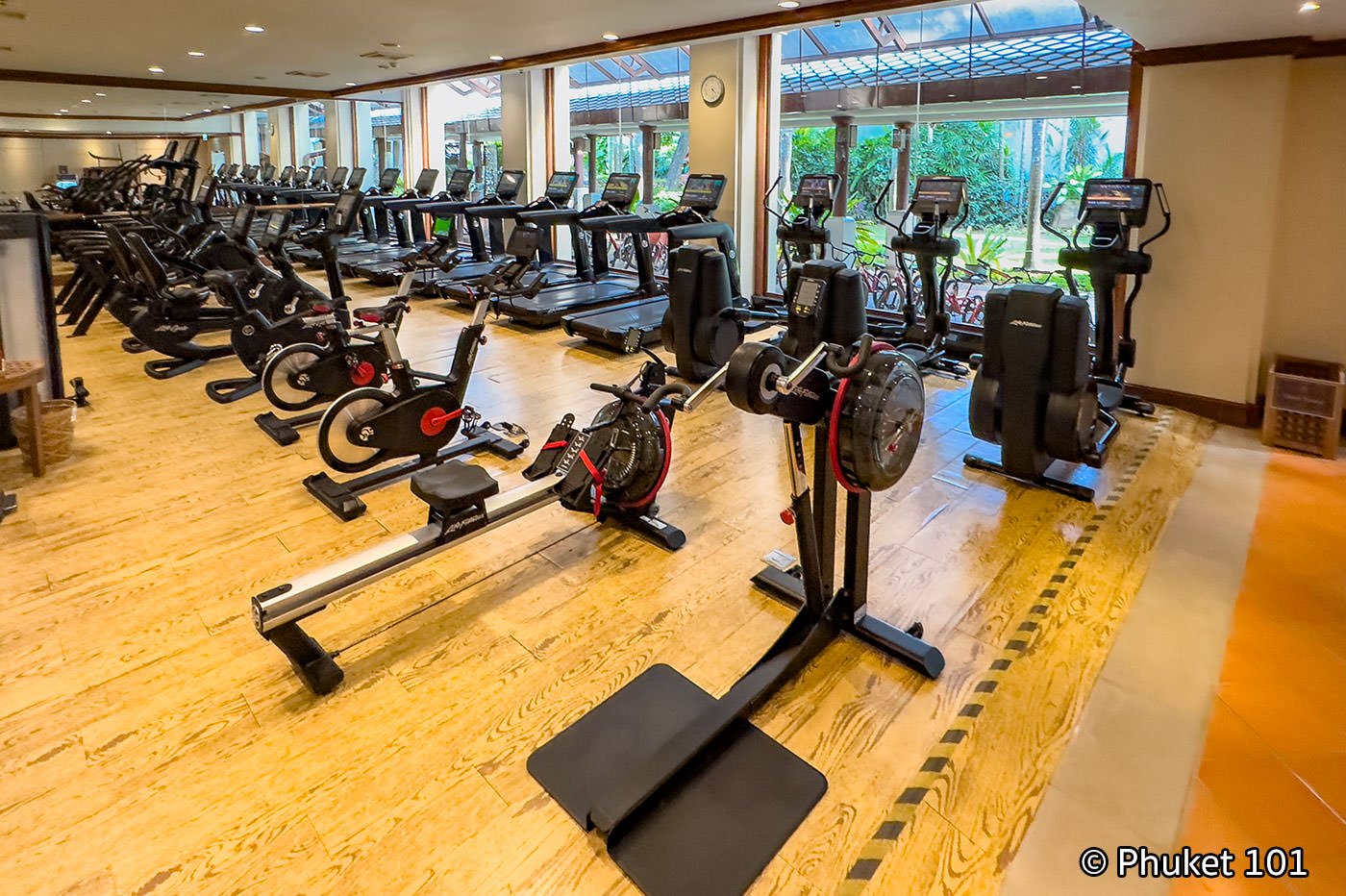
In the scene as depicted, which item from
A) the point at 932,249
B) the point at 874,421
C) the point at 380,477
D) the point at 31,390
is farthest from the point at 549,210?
the point at 874,421

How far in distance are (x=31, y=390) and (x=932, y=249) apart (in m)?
5.43

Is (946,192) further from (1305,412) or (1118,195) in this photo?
(1305,412)

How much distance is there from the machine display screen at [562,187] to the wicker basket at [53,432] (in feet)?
18.0

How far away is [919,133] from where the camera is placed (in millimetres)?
6785

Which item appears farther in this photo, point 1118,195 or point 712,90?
point 712,90

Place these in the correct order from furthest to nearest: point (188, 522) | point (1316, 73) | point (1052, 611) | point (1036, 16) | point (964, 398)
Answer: point (1036, 16), point (964, 398), point (1316, 73), point (188, 522), point (1052, 611)

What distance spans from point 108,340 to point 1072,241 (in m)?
7.89

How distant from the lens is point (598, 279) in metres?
8.76

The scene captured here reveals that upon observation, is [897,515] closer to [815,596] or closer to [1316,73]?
[815,596]

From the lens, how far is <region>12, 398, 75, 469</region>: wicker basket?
4047 mm

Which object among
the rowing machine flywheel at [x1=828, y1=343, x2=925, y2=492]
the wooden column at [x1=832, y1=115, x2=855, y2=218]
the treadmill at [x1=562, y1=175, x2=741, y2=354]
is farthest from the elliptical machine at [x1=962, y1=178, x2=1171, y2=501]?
the wooden column at [x1=832, y1=115, x2=855, y2=218]

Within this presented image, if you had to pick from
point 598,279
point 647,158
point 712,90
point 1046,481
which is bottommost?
point 1046,481

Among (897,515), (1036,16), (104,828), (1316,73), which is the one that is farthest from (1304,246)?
(104,828)

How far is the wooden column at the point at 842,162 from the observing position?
735 cm
